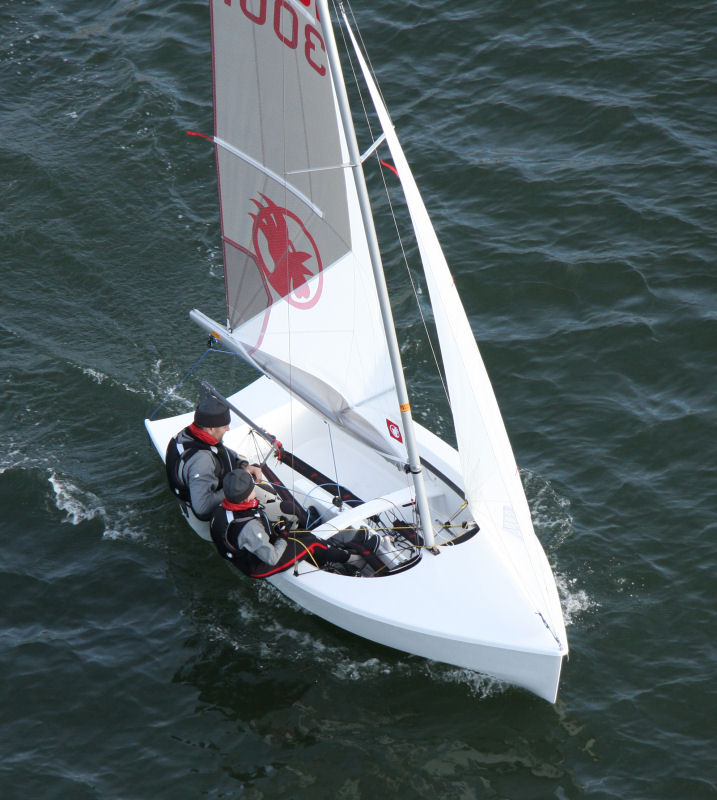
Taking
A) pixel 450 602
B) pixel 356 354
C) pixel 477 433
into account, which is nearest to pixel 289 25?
pixel 356 354

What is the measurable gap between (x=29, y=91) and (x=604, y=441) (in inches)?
381

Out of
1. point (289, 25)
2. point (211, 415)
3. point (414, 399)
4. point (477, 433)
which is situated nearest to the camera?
point (289, 25)

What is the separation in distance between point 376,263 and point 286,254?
1.18 meters

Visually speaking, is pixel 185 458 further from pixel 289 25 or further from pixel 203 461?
pixel 289 25

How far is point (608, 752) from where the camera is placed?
6609 millimetres

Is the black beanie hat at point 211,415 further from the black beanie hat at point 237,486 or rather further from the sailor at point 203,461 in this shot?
the black beanie hat at point 237,486

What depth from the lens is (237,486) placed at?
7.20 m

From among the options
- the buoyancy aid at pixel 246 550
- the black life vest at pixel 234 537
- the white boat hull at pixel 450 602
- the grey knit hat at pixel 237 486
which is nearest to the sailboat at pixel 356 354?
the white boat hull at pixel 450 602

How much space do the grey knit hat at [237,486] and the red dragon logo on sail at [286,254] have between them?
4.44ft

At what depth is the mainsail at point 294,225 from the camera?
635cm

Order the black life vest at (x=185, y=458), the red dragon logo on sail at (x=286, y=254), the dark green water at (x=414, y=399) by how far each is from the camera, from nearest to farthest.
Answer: the dark green water at (x=414, y=399) → the red dragon logo on sail at (x=286, y=254) → the black life vest at (x=185, y=458)

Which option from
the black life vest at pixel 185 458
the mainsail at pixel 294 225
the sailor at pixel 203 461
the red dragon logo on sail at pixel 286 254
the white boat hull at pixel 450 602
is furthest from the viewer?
the black life vest at pixel 185 458

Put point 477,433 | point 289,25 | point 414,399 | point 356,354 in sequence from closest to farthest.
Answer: point 289,25
point 477,433
point 356,354
point 414,399

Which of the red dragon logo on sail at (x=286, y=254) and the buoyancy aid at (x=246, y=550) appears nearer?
the red dragon logo on sail at (x=286, y=254)
